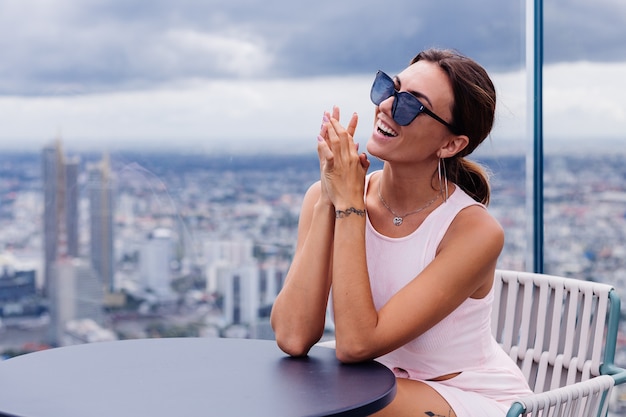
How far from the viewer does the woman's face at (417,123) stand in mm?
1908

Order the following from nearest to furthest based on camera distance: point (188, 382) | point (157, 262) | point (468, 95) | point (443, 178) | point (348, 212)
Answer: point (188, 382)
point (348, 212)
point (468, 95)
point (443, 178)
point (157, 262)

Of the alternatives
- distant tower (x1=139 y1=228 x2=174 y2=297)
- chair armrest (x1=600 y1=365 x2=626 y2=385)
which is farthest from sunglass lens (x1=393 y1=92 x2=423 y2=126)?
distant tower (x1=139 y1=228 x2=174 y2=297)

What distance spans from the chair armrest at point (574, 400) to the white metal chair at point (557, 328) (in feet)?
0.19

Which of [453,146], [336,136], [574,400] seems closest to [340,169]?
[336,136]

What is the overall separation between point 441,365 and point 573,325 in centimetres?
51

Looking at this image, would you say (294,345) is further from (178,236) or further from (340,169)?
(178,236)

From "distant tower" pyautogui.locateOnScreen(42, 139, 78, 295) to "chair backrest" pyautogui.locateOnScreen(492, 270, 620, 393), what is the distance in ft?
5.55

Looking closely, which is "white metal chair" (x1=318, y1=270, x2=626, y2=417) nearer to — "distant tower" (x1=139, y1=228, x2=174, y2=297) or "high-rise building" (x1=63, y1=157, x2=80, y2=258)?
"distant tower" (x1=139, y1=228, x2=174, y2=297)

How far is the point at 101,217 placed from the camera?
3344 millimetres

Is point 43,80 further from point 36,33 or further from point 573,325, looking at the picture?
point 573,325

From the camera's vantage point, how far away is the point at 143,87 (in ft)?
11.1

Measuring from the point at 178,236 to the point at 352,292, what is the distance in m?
1.78

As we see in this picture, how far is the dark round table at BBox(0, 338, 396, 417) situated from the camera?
139 centimetres

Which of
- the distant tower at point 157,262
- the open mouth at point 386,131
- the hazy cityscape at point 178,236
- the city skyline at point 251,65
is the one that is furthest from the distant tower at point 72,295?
the open mouth at point 386,131
